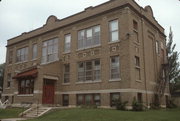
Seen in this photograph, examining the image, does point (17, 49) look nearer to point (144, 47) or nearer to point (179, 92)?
point (144, 47)

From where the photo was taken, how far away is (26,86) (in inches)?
1045

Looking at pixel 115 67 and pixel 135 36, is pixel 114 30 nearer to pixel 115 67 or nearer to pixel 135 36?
pixel 135 36

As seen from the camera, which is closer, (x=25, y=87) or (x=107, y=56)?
(x=107, y=56)

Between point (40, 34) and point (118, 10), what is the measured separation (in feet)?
40.9

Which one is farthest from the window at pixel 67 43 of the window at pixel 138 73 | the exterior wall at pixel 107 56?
the window at pixel 138 73

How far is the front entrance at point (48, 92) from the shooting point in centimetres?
2436

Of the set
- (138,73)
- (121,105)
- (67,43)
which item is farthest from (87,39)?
(121,105)

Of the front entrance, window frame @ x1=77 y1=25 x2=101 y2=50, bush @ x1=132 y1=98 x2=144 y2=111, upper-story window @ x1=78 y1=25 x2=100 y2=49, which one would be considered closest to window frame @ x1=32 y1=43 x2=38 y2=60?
the front entrance

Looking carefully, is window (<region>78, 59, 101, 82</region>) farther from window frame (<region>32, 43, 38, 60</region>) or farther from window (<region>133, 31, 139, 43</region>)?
window frame (<region>32, 43, 38, 60</region>)

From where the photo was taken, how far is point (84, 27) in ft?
83.3

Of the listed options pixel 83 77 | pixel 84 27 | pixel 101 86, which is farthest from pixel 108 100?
pixel 84 27

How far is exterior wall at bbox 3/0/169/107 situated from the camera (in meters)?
21.4

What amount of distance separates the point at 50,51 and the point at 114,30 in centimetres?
985

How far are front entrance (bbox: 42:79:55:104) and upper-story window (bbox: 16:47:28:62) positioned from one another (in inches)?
355
